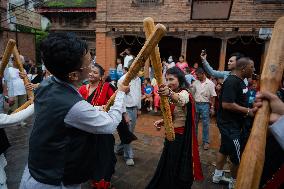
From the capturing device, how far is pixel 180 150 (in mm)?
3512

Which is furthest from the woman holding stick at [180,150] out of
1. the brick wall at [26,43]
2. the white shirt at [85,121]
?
the brick wall at [26,43]

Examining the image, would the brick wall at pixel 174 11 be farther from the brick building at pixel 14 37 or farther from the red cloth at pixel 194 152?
the red cloth at pixel 194 152

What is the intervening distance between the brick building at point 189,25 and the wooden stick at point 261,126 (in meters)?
9.32

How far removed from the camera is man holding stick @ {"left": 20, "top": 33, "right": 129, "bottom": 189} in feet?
5.92

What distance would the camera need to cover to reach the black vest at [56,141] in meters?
1.81

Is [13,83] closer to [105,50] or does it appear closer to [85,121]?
[85,121]

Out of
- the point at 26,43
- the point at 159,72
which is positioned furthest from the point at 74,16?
the point at 159,72

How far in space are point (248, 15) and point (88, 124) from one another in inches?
492

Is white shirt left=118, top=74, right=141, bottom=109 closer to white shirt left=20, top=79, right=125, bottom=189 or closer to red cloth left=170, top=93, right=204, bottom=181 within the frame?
red cloth left=170, top=93, right=204, bottom=181

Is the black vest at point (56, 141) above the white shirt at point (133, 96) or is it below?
above

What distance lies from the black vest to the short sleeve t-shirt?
8.21ft

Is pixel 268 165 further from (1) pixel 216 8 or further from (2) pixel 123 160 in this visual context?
(1) pixel 216 8

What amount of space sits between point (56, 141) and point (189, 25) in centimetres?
1214

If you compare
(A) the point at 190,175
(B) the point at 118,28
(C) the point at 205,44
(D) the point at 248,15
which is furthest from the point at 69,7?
(A) the point at 190,175
